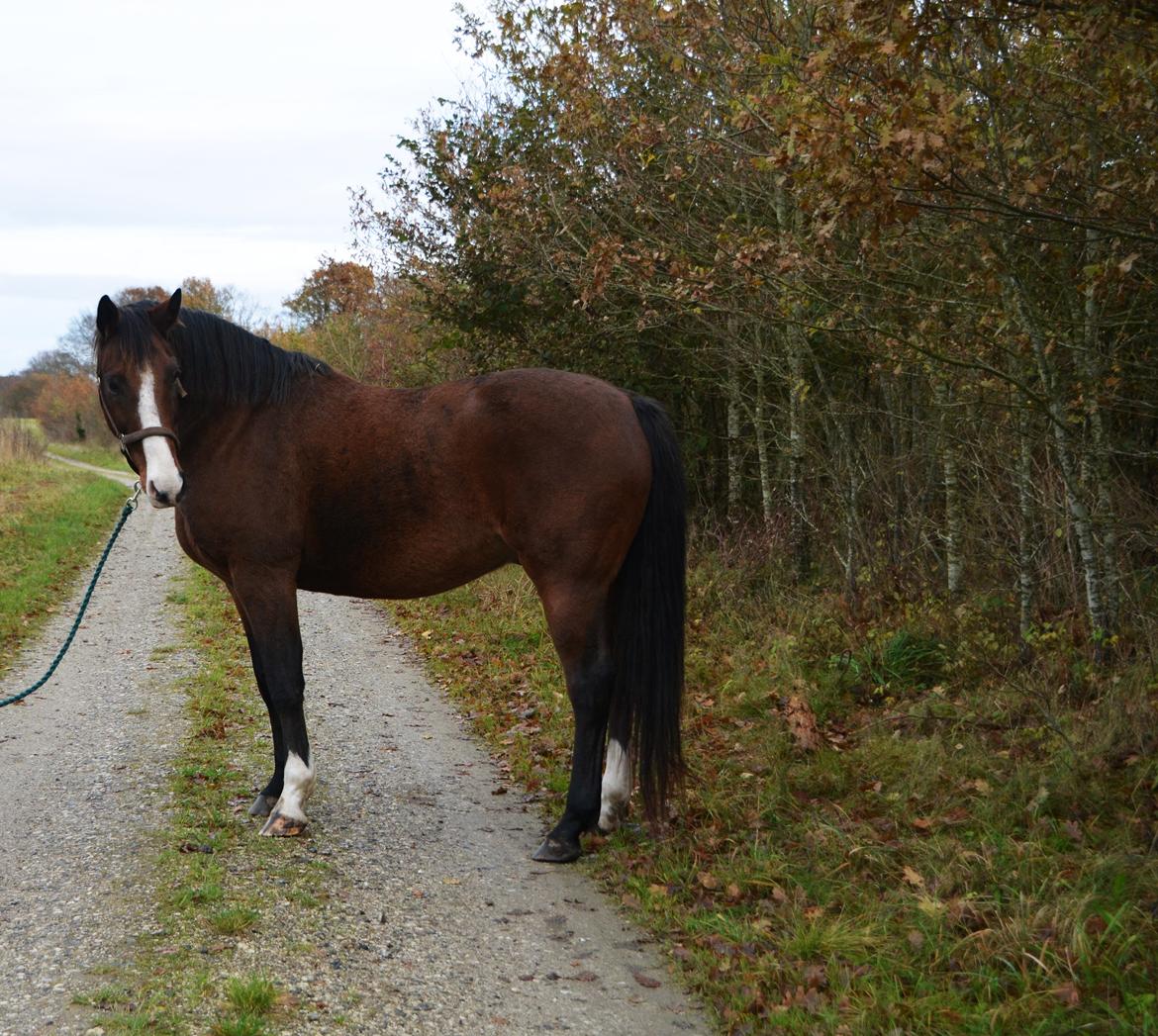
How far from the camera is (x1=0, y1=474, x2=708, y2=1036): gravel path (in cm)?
338

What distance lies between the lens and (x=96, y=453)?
146 ft

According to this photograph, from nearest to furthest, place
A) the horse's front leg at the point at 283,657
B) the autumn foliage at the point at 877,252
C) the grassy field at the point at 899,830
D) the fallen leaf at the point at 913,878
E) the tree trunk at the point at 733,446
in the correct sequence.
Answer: the grassy field at the point at 899,830, the fallen leaf at the point at 913,878, the autumn foliage at the point at 877,252, the horse's front leg at the point at 283,657, the tree trunk at the point at 733,446

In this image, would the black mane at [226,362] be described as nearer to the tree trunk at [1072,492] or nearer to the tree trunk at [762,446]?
the tree trunk at [1072,492]

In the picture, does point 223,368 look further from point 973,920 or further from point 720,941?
point 973,920

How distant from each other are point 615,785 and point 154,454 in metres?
2.71

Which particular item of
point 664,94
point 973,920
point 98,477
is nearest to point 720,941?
point 973,920

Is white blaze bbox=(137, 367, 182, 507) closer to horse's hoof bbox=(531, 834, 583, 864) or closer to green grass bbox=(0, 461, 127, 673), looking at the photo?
horse's hoof bbox=(531, 834, 583, 864)

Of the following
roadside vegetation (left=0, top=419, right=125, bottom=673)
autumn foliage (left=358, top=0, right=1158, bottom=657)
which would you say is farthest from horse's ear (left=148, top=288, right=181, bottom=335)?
roadside vegetation (left=0, top=419, right=125, bottom=673)

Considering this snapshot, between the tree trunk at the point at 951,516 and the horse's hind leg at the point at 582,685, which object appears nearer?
the horse's hind leg at the point at 582,685

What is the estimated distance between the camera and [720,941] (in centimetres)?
375

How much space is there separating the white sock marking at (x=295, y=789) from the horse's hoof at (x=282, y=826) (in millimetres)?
15

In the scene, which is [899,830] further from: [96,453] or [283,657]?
[96,453]

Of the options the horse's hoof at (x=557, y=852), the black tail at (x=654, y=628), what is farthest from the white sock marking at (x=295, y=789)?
the black tail at (x=654, y=628)

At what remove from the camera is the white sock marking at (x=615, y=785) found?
4984 mm
